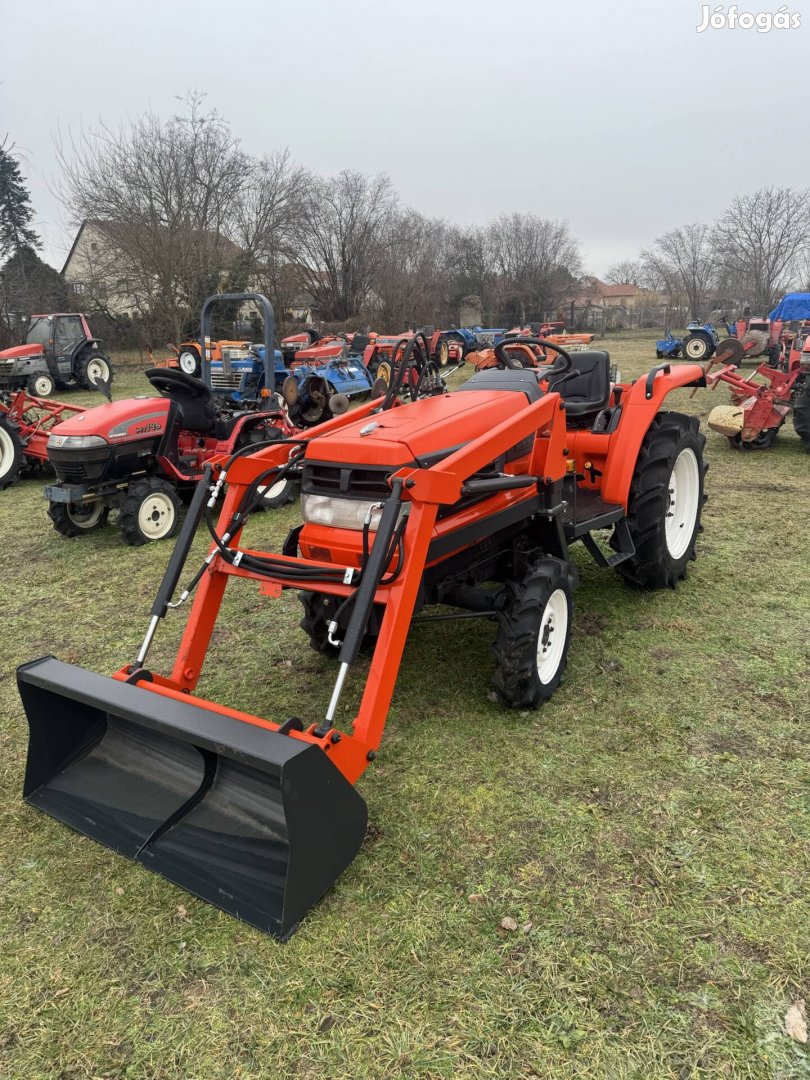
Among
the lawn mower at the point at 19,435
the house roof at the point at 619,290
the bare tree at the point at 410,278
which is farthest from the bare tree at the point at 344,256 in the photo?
the house roof at the point at 619,290

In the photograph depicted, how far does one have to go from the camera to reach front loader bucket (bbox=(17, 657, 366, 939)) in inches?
79.7

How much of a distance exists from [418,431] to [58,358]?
607 inches

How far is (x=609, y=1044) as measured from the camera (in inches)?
67.8

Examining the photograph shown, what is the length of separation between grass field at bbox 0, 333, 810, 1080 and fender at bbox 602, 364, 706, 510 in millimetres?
890

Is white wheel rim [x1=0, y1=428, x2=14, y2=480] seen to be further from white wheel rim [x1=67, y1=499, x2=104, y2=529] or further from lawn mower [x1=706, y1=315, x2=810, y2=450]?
lawn mower [x1=706, y1=315, x2=810, y2=450]

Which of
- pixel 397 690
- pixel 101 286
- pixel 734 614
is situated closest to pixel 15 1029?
pixel 397 690

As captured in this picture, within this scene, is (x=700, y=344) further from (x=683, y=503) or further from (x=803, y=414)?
(x=683, y=503)

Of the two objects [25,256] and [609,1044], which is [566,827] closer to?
[609,1044]

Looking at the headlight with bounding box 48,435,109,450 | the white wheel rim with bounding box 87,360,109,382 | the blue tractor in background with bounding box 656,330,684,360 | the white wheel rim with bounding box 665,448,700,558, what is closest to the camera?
the white wheel rim with bounding box 665,448,700,558

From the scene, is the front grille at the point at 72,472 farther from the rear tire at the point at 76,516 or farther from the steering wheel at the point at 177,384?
the steering wheel at the point at 177,384

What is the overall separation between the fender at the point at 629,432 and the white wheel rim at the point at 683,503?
51cm

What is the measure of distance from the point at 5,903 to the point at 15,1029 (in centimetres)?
47

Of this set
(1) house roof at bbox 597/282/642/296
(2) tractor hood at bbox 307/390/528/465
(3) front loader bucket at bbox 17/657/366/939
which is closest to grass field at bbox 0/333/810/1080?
(3) front loader bucket at bbox 17/657/366/939

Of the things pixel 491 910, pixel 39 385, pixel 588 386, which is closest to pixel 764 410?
pixel 588 386
